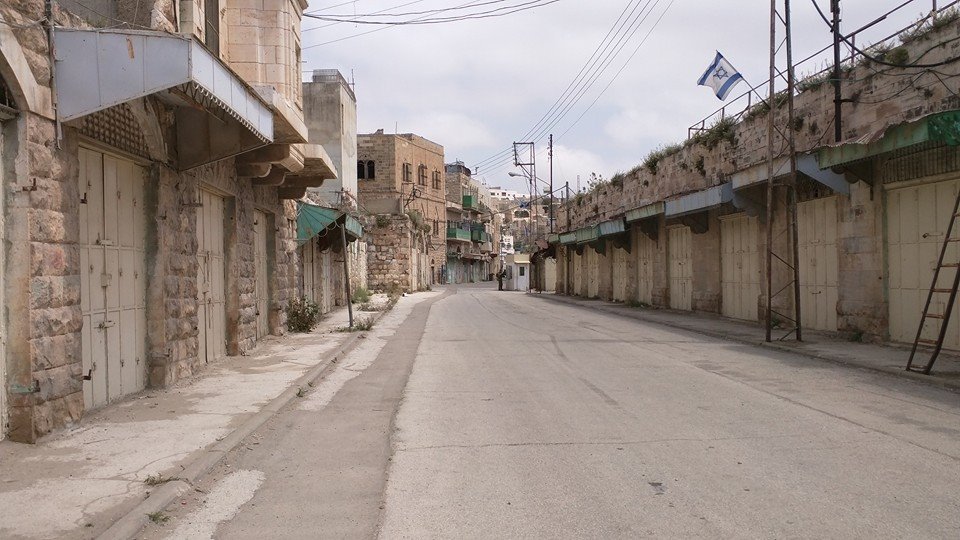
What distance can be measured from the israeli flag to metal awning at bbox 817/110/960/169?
15.6 feet

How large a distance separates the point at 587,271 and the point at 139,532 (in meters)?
38.2

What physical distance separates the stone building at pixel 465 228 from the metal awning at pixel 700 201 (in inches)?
2212

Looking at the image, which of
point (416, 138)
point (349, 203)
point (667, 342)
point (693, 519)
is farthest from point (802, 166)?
point (416, 138)

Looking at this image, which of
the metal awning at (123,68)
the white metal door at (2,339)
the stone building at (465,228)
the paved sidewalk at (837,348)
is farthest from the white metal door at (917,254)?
the stone building at (465,228)

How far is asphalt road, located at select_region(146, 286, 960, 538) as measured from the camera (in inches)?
182

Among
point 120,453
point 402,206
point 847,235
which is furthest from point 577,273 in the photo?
point 120,453

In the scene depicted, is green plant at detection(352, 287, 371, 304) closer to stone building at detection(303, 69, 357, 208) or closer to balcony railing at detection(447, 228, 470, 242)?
stone building at detection(303, 69, 357, 208)

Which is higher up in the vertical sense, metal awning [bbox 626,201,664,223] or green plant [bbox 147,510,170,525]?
metal awning [bbox 626,201,664,223]

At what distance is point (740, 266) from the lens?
70.4ft

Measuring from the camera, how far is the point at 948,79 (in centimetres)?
1238

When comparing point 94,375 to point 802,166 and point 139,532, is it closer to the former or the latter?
point 139,532

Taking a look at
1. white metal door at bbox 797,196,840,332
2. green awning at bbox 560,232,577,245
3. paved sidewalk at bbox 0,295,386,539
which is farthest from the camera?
green awning at bbox 560,232,577,245

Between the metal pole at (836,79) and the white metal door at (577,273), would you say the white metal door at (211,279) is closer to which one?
the metal pole at (836,79)

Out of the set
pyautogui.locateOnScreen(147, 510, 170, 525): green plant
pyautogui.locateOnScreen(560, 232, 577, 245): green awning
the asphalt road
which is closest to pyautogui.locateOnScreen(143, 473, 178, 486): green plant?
the asphalt road
